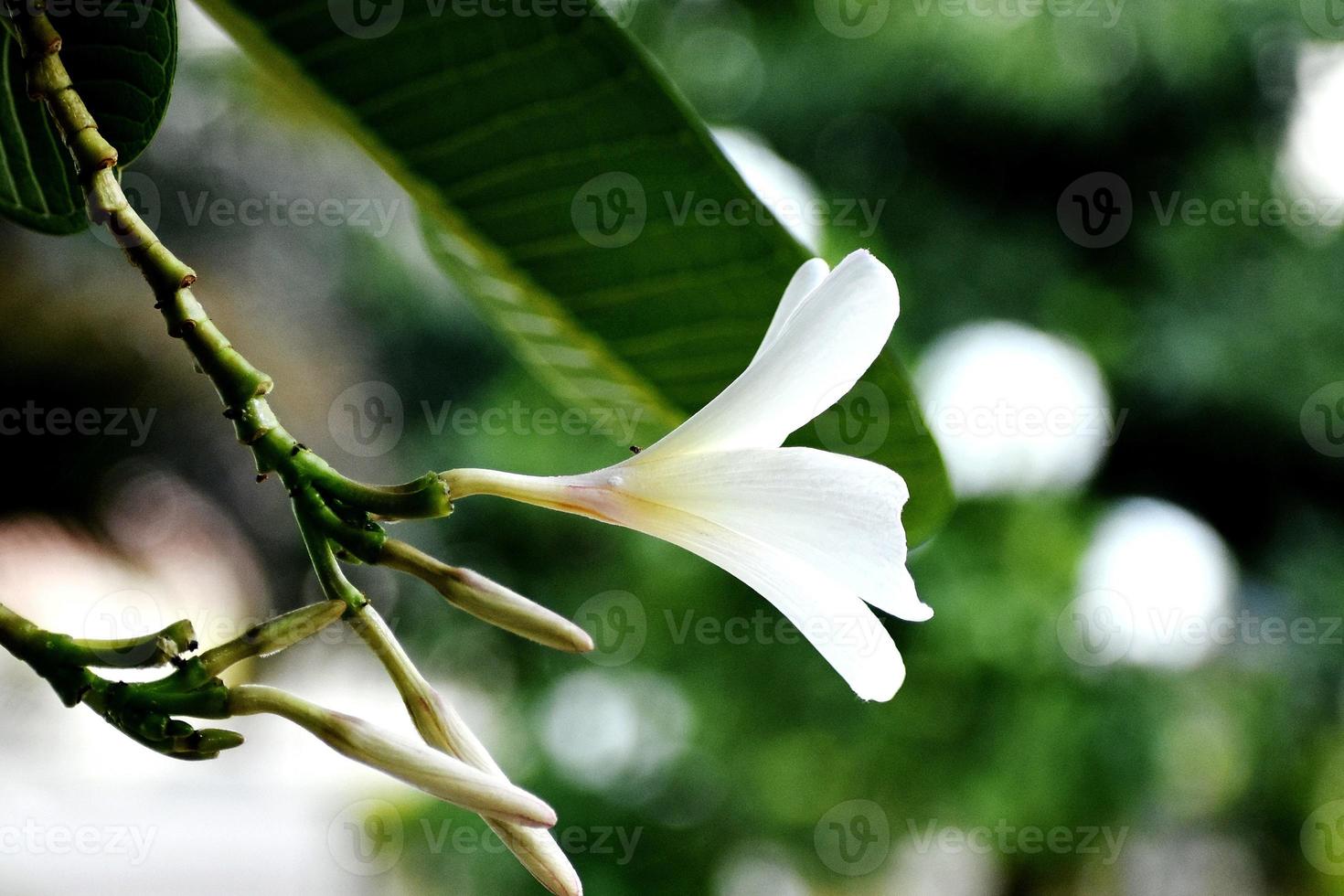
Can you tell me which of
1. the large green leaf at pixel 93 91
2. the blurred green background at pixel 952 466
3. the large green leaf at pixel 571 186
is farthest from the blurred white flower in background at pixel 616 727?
the large green leaf at pixel 93 91

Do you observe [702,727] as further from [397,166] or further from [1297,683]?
[397,166]

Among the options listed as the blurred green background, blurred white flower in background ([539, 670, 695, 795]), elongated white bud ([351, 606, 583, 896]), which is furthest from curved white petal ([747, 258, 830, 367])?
blurred white flower in background ([539, 670, 695, 795])

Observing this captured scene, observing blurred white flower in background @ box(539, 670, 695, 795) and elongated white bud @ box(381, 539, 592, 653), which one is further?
blurred white flower in background @ box(539, 670, 695, 795)

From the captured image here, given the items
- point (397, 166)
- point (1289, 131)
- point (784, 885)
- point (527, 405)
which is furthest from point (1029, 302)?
point (397, 166)

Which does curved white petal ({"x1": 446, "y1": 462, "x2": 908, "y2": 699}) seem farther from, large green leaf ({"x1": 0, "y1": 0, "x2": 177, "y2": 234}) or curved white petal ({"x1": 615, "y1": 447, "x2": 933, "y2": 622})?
large green leaf ({"x1": 0, "y1": 0, "x2": 177, "y2": 234})

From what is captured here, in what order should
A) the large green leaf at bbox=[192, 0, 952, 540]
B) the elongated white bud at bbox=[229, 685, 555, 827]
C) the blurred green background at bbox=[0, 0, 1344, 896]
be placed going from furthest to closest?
the blurred green background at bbox=[0, 0, 1344, 896] < the large green leaf at bbox=[192, 0, 952, 540] < the elongated white bud at bbox=[229, 685, 555, 827]

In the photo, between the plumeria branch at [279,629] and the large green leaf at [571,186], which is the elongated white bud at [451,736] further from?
the large green leaf at [571,186]
